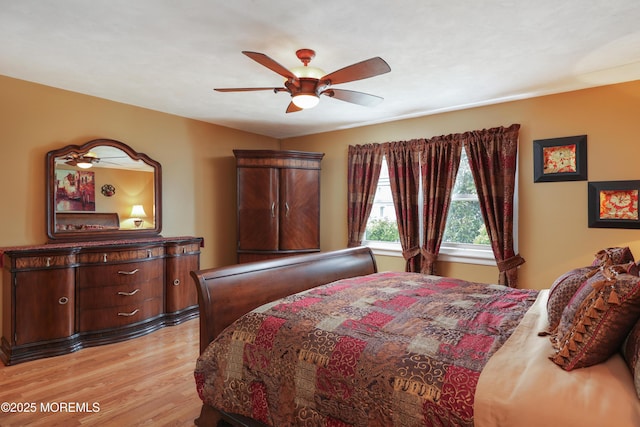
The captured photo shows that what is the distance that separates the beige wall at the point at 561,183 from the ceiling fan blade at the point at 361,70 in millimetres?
2090

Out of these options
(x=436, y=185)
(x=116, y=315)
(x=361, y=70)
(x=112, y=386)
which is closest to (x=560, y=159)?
(x=436, y=185)

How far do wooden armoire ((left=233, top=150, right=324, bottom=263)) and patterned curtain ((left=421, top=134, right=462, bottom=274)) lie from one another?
1.60 meters

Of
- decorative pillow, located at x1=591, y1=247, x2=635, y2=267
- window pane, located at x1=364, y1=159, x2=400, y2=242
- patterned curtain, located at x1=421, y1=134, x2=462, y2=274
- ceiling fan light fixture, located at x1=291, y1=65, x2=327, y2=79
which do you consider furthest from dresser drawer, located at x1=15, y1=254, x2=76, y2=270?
decorative pillow, located at x1=591, y1=247, x2=635, y2=267

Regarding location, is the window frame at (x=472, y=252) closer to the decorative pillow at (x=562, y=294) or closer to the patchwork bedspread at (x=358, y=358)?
the patchwork bedspread at (x=358, y=358)

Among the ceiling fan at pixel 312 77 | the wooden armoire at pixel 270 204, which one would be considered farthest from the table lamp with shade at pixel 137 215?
the ceiling fan at pixel 312 77

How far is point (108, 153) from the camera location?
3.73m

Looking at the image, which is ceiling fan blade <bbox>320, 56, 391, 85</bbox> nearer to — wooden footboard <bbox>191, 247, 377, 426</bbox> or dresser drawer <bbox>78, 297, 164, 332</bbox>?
wooden footboard <bbox>191, 247, 377, 426</bbox>

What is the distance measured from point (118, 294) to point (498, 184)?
3983 mm

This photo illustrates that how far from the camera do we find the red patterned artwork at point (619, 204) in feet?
9.85

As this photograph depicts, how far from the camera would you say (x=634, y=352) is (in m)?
1.16

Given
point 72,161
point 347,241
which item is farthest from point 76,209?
point 347,241

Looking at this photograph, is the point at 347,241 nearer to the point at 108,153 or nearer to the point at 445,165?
the point at 445,165

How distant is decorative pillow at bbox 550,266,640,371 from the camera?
3.91 ft

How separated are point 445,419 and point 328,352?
52 cm
